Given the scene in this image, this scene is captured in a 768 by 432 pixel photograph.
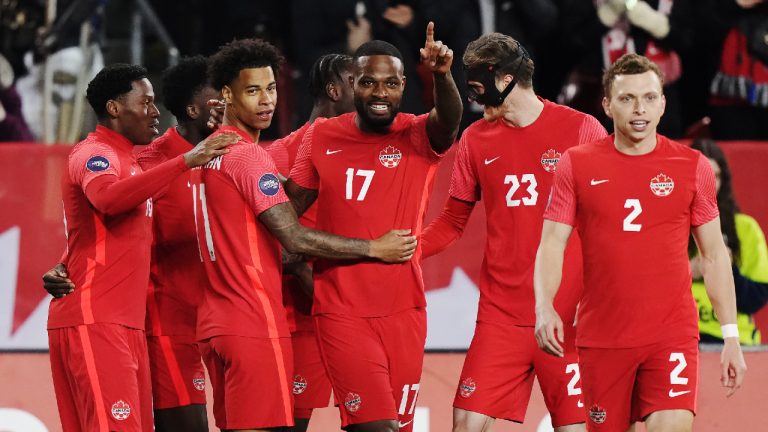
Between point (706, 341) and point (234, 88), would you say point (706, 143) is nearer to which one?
point (706, 341)

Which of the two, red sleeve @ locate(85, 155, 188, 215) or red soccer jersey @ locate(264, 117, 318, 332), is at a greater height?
red sleeve @ locate(85, 155, 188, 215)

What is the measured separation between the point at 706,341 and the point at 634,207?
3086mm

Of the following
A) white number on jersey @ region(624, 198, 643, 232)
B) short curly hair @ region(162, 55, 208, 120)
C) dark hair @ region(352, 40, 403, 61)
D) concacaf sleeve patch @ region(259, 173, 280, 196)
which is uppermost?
dark hair @ region(352, 40, 403, 61)

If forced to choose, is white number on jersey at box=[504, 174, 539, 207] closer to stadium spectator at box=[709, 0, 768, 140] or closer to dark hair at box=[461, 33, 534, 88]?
dark hair at box=[461, 33, 534, 88]

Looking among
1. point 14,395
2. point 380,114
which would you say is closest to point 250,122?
point 380,114

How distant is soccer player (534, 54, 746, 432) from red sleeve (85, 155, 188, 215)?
5.99ft

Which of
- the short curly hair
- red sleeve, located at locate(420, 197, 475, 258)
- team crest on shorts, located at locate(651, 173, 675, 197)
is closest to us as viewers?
team crest on shorts, located at locate(651, 173, 675, 197)

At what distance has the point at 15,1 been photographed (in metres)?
11.4

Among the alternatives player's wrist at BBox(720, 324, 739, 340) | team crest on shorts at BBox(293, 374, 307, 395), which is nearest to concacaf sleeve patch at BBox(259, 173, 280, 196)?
team crest on shorts at BBox(293, 374, 307, 395)

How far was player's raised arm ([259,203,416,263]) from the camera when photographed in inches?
266

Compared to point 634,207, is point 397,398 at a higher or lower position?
lower

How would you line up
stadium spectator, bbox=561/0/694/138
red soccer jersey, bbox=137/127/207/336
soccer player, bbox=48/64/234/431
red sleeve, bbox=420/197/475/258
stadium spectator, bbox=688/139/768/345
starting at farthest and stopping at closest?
stadium spectator, bbox=561/0/694/138 < stadium spectator, bbox=688/139/768/345 < red soccer jersey, bbox=137/127/207/336 < red sleeve, bbox=420/197/475/258 < soccer player, bbox=48/64/234/431

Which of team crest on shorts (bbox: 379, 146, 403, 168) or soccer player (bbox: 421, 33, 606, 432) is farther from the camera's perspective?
soccer player (bbox: 421, 33, 606, 432)

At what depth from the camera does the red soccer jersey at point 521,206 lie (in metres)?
7.30
